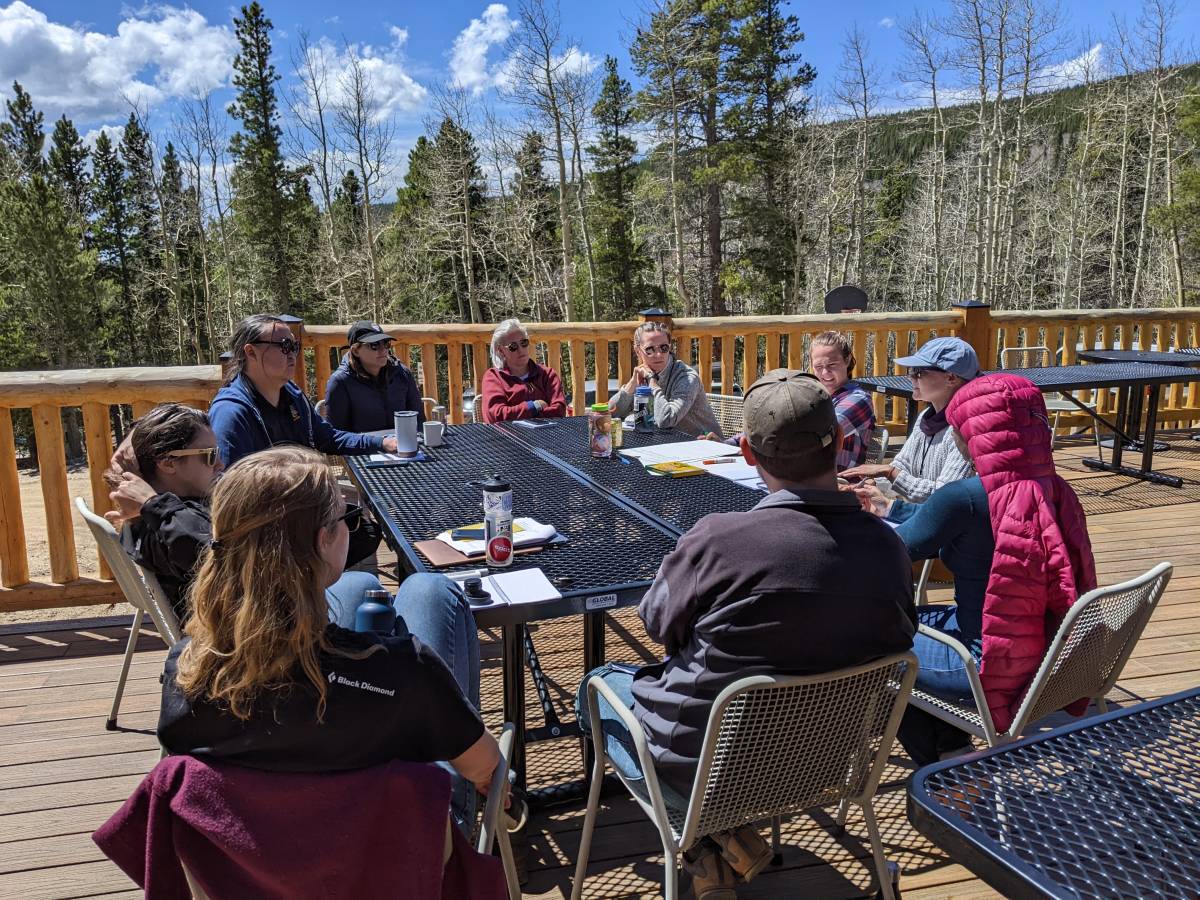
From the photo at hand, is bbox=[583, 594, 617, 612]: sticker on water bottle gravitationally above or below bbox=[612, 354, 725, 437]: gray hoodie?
below

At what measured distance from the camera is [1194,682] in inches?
113

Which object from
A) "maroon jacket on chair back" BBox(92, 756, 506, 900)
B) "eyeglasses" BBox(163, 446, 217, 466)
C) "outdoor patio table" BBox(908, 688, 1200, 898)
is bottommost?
"maroon jacket on chair back" BBox(92, 756, 506, 900)

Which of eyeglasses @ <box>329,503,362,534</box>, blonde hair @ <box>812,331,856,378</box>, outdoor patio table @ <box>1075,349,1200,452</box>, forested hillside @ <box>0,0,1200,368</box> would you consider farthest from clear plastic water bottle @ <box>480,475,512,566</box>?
forested hillside @ <box>0,0,1200,368</box>

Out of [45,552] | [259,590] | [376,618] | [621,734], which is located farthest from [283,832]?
[45,552]

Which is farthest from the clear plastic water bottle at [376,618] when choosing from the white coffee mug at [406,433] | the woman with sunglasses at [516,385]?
the woman with sunglasses at [516,385]

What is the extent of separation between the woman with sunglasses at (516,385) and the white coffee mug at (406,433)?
105 cm

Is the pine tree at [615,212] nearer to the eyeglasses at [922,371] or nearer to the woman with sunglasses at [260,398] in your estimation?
the woman with sunglasses at [260,398]

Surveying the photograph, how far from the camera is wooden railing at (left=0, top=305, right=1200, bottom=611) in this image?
11.5 ft

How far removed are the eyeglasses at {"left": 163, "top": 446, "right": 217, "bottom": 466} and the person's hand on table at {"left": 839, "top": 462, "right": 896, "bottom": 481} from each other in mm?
2103

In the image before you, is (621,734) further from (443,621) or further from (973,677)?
(973,677)

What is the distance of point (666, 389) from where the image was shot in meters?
3.85

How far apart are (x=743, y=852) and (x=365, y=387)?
303 centimetres

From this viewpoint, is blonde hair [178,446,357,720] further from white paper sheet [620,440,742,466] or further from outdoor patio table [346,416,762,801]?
white paper sheet [620,440,742,466]

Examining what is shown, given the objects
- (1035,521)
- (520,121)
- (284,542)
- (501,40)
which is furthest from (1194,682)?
(520,121)
